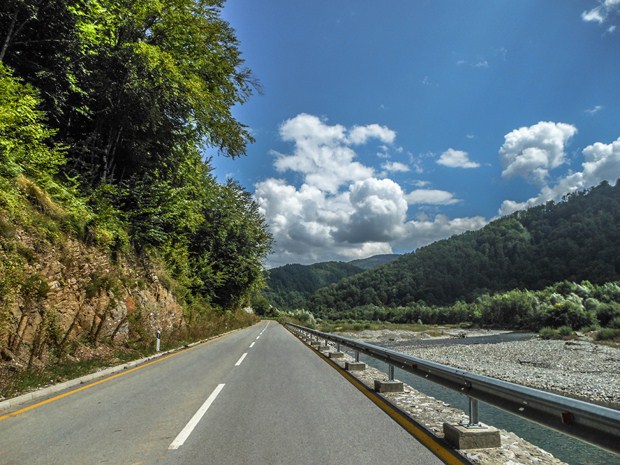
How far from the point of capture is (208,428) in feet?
16.8

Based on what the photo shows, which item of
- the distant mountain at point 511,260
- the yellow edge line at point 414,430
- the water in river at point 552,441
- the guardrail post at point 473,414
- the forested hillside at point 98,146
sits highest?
the distant mountain at point 511,260

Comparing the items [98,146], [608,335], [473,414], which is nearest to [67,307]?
[98,146]

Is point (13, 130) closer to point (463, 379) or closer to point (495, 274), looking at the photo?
point (463, 379)

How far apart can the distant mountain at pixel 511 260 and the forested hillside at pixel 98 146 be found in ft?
462

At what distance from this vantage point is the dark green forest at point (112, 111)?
10102 millimetres

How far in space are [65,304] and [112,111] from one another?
754 cm

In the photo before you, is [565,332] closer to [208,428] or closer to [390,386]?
[390,386]

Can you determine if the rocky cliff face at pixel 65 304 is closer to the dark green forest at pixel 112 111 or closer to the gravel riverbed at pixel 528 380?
the dark green forest at pixel 112 111

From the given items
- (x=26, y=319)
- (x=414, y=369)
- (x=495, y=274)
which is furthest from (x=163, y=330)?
(x=495, y=274)

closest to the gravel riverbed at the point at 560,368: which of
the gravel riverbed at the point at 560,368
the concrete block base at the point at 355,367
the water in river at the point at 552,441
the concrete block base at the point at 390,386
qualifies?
the gravel riverbed at the point at 560,368

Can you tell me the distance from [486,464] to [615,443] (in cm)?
164

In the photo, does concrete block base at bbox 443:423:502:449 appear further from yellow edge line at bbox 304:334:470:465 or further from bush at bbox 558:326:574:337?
bush at bbox 558:326:574:337

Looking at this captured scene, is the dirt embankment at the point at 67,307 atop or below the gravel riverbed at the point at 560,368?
atop

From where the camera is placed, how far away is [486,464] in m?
3.78
